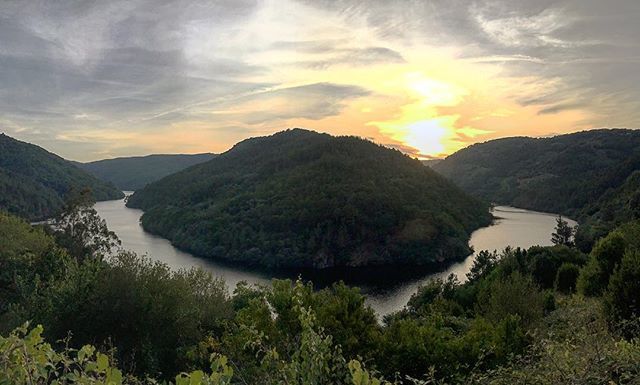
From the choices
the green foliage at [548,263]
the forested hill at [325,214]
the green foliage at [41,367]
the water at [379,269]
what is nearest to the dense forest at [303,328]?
the green foliage at [41,367]

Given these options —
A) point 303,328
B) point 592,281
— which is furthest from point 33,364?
point 592,281

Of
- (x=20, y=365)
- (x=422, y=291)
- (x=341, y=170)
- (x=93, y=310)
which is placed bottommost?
(x=422, y=291)

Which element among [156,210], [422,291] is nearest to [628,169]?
[422,291]

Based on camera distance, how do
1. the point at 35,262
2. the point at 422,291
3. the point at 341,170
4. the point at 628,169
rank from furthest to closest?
1. the point at 628,169
2. the point at 341,170
3. the point at 422,291
4. the point at 35,262

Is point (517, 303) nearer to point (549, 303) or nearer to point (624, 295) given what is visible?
point (624, 295)

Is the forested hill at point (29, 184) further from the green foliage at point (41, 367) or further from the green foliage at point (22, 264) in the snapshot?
the green foliage at point (41, 367)

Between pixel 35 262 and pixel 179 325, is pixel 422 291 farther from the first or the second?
pixel 35 262

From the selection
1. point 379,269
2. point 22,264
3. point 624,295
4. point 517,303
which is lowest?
point 379,269
